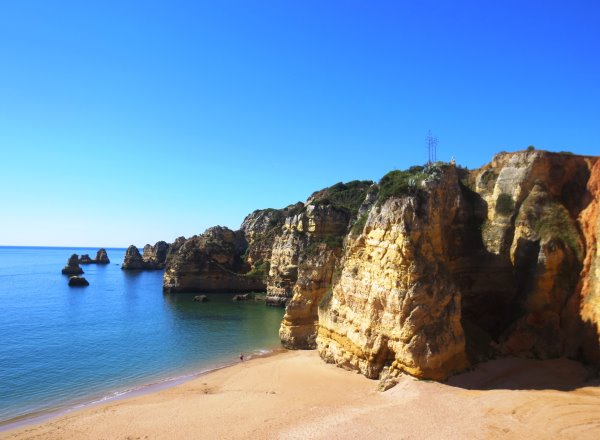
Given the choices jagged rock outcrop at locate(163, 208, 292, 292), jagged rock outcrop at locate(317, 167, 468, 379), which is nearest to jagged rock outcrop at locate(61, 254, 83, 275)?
jagged rock outcrop at locate(163, 208, 292, 292)

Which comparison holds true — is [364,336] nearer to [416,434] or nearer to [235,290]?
[416,434]

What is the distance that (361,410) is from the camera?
54.9 feet

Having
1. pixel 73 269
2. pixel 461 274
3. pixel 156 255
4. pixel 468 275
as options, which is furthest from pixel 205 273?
pixel 156 255

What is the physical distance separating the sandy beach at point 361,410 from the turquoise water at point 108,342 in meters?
4.16

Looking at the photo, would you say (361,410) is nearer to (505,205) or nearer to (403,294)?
(403,294)

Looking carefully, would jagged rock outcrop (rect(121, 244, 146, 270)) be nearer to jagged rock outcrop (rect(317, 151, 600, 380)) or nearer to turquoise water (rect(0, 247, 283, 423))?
turquoise water (rect(0, 247, 283, 423))

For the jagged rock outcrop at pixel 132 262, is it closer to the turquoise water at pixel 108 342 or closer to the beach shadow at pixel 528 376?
the turquoise water at pixel 108 342

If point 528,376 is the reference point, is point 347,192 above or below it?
above

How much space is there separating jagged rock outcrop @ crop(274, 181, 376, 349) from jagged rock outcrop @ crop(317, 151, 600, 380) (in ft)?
12.3

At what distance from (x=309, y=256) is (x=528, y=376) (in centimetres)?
1538

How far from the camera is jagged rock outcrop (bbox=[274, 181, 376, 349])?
29031 mm

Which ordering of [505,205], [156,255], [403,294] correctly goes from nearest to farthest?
[403,294] → [505,205] → [156,255]

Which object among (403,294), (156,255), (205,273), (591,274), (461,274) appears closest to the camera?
(403,294)

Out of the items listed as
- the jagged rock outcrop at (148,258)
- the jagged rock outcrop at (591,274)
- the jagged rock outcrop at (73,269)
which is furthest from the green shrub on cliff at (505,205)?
the jagged rock outcrop at (148,258)
